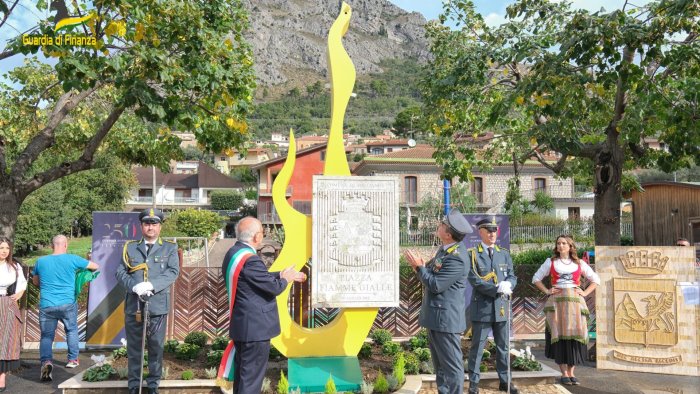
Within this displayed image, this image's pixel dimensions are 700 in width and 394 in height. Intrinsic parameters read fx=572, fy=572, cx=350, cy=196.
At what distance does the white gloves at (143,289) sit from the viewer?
572cm

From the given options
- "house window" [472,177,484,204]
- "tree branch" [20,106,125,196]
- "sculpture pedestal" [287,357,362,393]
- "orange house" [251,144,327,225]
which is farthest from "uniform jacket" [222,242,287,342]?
"orange house" [251,144,327,225]

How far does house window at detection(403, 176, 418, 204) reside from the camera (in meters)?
41.0

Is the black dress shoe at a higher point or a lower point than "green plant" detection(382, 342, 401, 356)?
lower

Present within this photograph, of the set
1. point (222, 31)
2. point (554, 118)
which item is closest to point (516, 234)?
point (554, 118)

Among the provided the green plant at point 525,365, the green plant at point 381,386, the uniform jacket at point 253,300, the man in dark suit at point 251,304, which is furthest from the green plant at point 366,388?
the green plant at point 525,365

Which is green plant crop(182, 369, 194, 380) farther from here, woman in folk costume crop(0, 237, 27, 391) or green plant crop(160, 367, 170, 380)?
woman in folk costume crop(0, 237, 27, 391)

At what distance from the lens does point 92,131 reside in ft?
44.7

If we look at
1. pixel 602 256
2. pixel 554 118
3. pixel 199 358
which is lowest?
pixel 199 358

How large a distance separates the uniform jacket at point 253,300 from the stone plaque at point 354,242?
1.59m

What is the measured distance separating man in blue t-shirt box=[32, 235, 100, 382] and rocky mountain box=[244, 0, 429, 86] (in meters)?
143

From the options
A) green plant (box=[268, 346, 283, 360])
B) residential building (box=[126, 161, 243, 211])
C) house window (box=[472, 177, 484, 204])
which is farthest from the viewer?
residential building (box=[126, 161, 243, 211])

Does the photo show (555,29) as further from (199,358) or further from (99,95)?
(99,95)

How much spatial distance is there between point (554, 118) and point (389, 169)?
31606 mm

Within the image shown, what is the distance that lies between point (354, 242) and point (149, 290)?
2304mm
